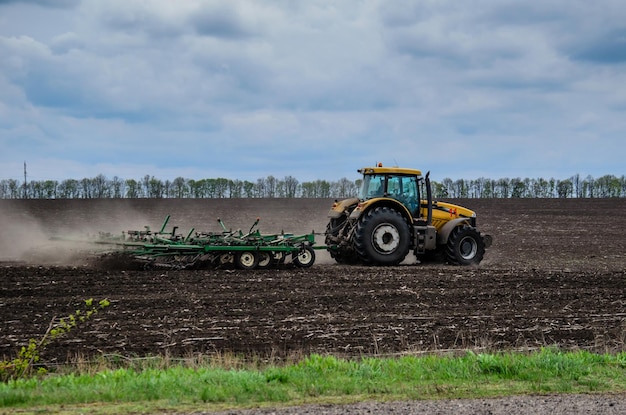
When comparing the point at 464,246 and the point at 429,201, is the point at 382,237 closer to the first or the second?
the point at 429,201

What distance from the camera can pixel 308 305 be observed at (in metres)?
12.4

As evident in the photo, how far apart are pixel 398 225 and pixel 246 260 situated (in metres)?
3.95

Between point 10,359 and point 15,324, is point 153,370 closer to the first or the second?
point 10,359

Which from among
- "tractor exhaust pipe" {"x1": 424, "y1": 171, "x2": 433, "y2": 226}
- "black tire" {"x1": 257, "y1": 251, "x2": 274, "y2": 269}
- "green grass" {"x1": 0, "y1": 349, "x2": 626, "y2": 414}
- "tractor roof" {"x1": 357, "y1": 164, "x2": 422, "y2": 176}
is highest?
"tractor roof" {"x1": 357, "y1": 164, "x2": 422, "y2": 176}

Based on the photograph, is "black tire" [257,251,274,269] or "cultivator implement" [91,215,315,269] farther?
"black tire" [257,251,274,269]

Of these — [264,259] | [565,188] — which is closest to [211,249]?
[264,259]

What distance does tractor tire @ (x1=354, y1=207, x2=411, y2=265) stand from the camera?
59.5 feet

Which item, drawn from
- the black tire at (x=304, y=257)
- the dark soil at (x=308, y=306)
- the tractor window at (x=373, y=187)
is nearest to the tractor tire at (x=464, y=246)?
the dark soil at (x=308, y=306)

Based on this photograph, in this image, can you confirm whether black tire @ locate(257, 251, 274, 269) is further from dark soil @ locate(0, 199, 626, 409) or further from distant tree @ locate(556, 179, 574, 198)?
distant tree @ locate(556, 179, 574, 198)

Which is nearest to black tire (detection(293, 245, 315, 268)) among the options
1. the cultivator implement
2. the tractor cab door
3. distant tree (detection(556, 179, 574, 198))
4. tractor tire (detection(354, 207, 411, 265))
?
the cultivator implement

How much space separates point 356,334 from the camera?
33.7ft

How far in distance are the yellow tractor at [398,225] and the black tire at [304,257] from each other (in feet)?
3.17

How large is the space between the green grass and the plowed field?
1262 millimetres

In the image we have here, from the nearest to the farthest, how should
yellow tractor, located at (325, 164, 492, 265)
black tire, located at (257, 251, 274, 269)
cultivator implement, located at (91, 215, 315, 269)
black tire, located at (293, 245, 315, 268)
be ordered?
cultivator implement, located at (91, 215, 315, 269), black tire, located at (257, 251, 274, 269), black tire, located at (293, 245, 315, 268), yellow tractor, located at (325, 164, 492, 265)
